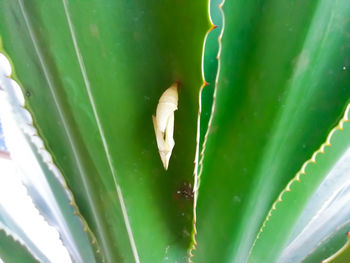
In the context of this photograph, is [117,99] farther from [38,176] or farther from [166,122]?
[38,176]

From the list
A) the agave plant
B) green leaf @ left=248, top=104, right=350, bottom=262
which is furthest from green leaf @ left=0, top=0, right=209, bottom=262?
green leaf @ left=248, top=104, right=350, bottom=262

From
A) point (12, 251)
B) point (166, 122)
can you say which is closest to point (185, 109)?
point (166, 122)

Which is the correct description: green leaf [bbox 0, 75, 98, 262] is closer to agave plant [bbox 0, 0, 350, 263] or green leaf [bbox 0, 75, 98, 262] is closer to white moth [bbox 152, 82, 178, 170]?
agave plant [bbox 0, 0, 350, 263]

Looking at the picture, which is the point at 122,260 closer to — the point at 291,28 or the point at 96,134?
the point at 96,134

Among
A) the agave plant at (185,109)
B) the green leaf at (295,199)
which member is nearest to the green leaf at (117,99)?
the agave plant at (185,109)

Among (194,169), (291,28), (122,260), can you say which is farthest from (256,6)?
(122,260)

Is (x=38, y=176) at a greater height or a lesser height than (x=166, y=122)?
greater
